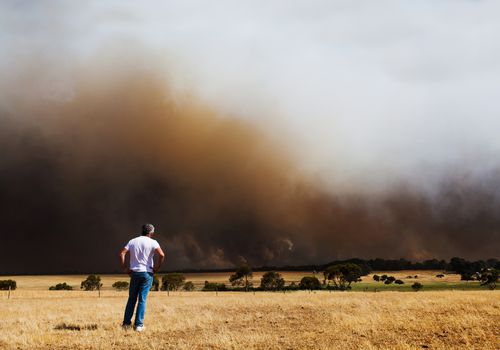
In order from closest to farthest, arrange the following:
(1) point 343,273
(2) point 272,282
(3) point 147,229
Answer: (3) point 147,229, (2) point 272,282, (1) point 343,273

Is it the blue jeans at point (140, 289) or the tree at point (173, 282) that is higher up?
the blue jeans at point (140, 289)

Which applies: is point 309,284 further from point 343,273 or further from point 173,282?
point 173,282

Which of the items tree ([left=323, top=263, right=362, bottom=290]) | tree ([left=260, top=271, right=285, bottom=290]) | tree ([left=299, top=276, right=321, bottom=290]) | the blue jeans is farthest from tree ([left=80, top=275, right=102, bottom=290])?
the blue jeans

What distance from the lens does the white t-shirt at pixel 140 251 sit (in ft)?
45.0

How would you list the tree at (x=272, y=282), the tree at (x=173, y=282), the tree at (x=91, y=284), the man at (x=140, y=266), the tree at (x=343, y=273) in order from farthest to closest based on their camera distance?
the tree at (x=343, y=273)
the tree at (x=272, y=282)
the tree at (x=91, y=284)
the tree at (x=173, y=282)
the man at (x=140, y=266)

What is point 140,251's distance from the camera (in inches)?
540

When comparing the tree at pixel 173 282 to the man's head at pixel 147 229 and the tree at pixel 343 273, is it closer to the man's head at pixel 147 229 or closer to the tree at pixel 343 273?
the tree at pixel 343 273

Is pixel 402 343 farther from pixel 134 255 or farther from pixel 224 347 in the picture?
pixel 134 255

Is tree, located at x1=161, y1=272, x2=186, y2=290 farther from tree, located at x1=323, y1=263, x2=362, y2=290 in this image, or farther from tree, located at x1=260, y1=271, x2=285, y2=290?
tree, located at x1=323, y1=263, x2=362, y2=290

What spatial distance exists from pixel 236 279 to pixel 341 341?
191164 mm

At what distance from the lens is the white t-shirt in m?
13.7

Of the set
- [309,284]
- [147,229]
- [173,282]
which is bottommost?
[309,284]

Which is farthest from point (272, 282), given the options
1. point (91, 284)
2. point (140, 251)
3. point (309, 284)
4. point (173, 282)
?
point (140, 251)

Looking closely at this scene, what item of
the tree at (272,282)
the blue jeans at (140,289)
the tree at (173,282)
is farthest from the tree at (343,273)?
the blue jeans at (140,289)
